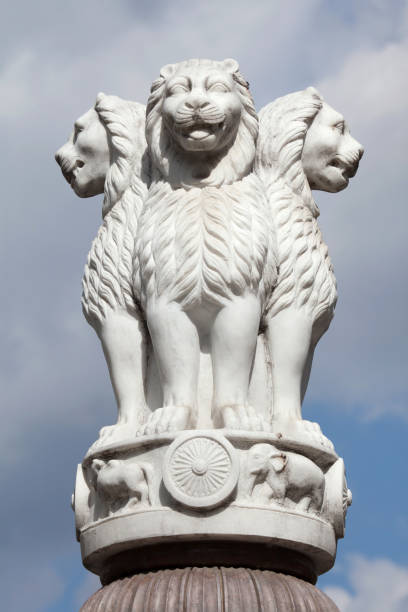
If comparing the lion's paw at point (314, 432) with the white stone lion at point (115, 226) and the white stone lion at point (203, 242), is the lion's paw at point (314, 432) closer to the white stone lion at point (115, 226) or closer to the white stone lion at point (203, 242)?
the white stone lion at point (203, 242)

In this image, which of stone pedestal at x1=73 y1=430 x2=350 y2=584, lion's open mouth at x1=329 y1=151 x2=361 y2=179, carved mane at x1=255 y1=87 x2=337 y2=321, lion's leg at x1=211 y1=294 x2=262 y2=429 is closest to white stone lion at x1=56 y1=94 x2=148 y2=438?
stone pedestal at x1=73 y1=430 x2=350 y2=584

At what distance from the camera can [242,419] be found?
758 centimetres

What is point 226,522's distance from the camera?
729 centimetres

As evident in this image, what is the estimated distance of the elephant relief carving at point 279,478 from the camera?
742 cm

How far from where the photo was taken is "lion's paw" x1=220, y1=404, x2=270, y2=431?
7.54m

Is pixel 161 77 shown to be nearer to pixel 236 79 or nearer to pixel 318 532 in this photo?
pixel 236 79

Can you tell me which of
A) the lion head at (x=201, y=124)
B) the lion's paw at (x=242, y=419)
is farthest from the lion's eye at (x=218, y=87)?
the lion's paw at (x=242, y=419)

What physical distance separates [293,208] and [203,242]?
882 mm

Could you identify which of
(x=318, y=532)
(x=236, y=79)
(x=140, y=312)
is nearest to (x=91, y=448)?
(x=140, y=312)

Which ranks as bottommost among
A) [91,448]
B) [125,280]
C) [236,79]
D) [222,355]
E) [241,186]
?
[91,448]

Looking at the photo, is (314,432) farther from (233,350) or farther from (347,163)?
(347,163)

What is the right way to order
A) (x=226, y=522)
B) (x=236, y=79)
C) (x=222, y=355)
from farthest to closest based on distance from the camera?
(x=236, y=79) < (x=222, y=355) < (x=226, y=522)

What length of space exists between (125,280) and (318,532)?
2.07 meters

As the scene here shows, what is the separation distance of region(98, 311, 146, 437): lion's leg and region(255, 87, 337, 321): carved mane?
0.92 metres
